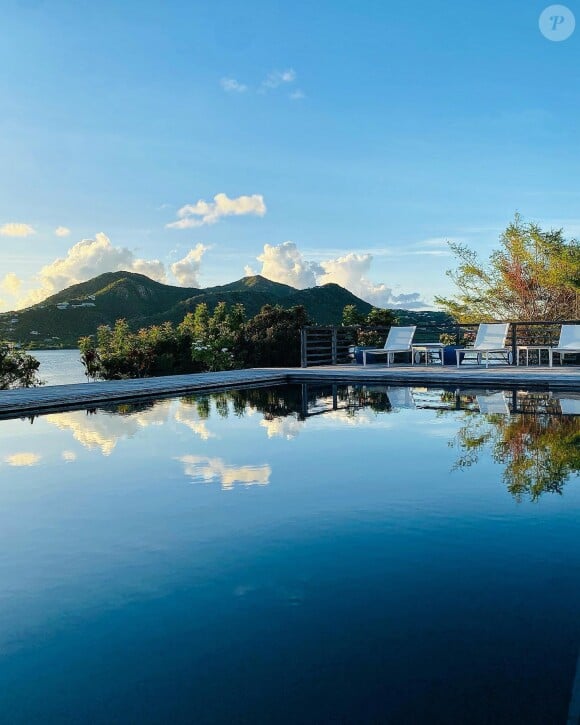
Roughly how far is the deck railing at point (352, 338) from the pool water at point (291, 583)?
806 centimetres

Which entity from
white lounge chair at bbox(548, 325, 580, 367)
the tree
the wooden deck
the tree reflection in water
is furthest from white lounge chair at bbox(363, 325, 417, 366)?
the tree reflection in water

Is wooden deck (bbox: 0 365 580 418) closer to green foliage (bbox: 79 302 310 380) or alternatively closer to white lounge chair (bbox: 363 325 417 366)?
white lounge chair (bbox: 363 325 417 366)

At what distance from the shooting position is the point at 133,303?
3662cm

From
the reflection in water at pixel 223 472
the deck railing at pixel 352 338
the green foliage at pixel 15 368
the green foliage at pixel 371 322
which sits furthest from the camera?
the green foliage at pixel 371 322

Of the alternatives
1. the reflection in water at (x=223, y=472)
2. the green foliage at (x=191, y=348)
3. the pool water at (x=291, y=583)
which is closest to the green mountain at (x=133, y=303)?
the green foliage at (x=191, y=348)

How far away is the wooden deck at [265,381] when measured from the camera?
27.2ft

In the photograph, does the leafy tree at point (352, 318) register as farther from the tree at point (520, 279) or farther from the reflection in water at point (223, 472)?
the reflection in water at point (223, 472)

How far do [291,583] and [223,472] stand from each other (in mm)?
2023

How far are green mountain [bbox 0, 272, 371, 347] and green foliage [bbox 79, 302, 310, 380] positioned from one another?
555 inches

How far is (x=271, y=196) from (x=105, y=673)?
16433 mm

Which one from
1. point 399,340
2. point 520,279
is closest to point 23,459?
point 399,340

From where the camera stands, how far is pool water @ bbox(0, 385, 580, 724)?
199 centimetres

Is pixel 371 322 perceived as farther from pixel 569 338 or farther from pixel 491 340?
pixel 569 338

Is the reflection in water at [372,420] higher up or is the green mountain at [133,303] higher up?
the green mountain at [133,303]
